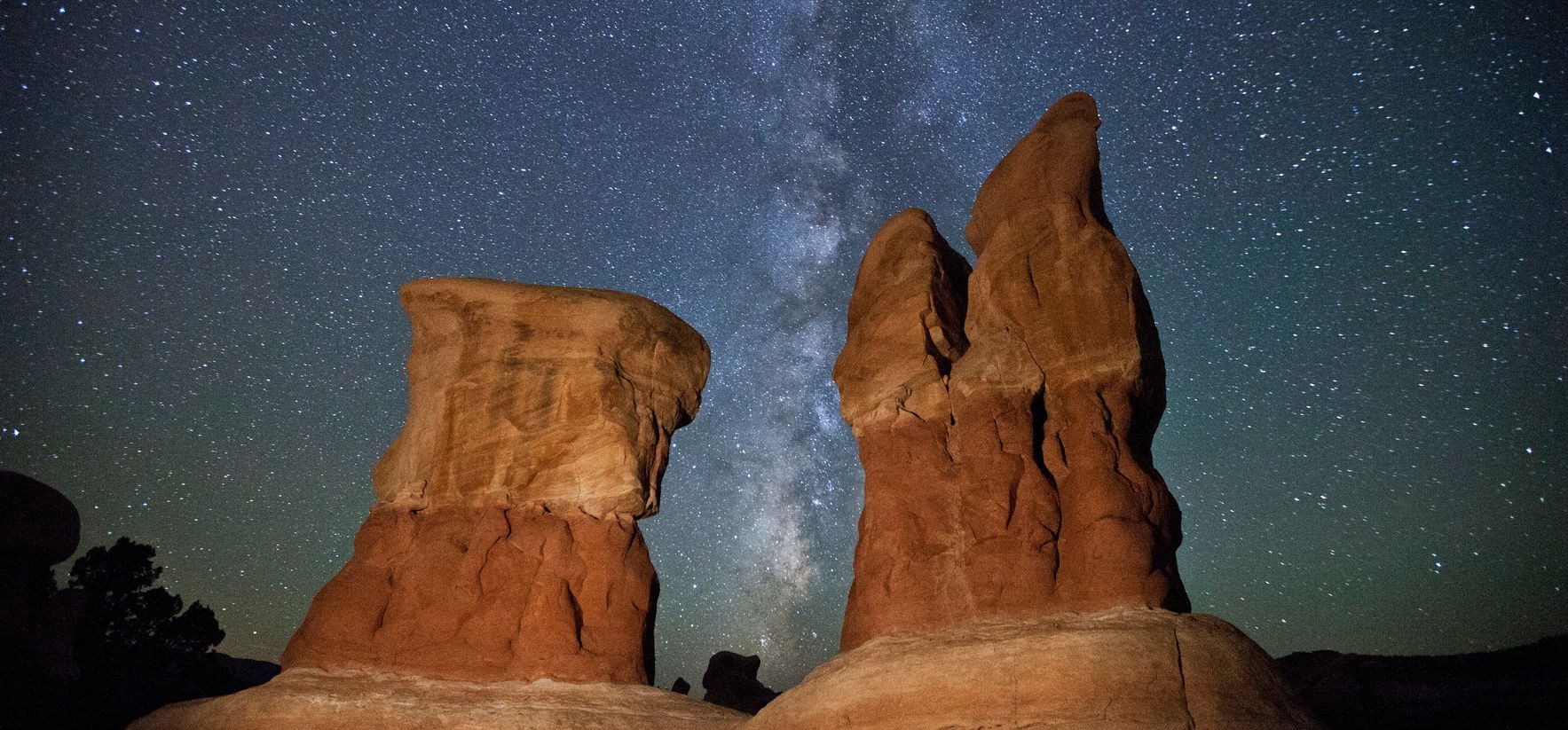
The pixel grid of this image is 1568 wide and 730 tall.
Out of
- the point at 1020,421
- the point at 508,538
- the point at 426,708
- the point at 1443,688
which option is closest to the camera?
the point at 426,708

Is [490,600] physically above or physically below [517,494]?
below

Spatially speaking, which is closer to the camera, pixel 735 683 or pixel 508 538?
pixel 508 538

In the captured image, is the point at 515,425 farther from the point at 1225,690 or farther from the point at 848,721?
the point at 1225,690

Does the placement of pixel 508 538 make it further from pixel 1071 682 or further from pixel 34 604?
pixel 1071 682

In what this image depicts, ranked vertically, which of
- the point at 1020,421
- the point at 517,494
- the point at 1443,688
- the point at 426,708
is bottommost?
the point at 426,708

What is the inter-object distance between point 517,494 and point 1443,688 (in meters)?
39.8

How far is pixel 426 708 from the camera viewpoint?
51.8 ft

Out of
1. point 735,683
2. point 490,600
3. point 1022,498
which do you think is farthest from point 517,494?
point 735,683

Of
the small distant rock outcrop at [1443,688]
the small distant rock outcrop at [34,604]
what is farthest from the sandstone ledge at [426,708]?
the small distant rock outcrop at [1443,688]

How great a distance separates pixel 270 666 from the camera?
68000 millimetres

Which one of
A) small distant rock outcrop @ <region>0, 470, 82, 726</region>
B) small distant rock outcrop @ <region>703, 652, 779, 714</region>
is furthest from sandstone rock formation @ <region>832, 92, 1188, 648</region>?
small distant rock outcrop @ <region>703, 652, 779, 714</region>

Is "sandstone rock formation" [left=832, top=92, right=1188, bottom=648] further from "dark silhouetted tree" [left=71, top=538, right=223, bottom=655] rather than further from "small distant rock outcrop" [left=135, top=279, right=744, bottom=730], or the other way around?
"dark silhouetted tree" [left=71, top=538, right=223, bottom=655]

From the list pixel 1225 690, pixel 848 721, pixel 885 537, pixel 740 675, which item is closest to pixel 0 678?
pixel 848 721

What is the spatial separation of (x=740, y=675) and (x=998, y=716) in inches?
1106
